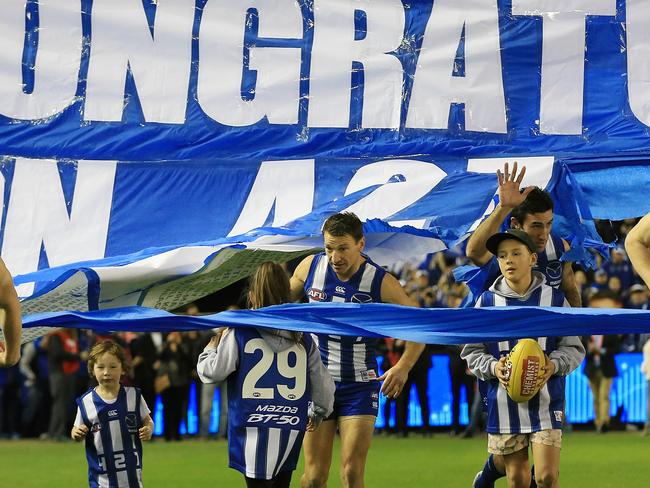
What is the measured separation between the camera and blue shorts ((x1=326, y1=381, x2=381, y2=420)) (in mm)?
8352

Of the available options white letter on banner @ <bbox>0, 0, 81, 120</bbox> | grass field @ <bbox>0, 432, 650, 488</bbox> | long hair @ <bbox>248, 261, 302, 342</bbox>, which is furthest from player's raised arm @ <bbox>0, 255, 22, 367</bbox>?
grass field @ <bbox>0, 432, 650, 488</bbox>

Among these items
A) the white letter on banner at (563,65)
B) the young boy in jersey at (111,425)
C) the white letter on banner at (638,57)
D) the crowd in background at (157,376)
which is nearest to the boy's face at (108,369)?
the young boy in jersey at (111,425)

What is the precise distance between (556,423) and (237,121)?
8.99 feet

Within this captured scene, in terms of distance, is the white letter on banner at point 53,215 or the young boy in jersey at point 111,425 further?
the young boy in jersey at point 111,425

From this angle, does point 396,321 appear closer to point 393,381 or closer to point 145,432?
point 393,381

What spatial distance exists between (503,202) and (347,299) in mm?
1262

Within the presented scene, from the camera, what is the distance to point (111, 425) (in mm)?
8734

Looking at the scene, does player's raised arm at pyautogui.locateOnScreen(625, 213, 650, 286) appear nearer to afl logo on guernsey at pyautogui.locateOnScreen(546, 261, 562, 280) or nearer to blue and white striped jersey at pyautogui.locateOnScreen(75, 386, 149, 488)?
afl logo on guernsey at pyautogui.locateOnScreen(546, 261, 562, 280)

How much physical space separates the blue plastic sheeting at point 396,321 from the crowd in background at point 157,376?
11.4m

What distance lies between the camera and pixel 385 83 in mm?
8195

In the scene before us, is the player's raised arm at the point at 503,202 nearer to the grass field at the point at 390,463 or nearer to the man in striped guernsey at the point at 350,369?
the man in striped guernsey at the point at 350,369

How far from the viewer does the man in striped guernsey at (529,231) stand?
7.68 metres

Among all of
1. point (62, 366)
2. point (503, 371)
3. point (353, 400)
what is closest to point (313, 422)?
point (353, 400)

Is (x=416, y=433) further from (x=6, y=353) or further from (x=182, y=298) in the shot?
(x=6, y=353)
